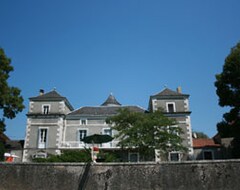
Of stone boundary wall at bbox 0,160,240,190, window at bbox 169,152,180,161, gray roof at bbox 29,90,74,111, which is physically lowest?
stone boundary wall at bbox 0,160,240,190

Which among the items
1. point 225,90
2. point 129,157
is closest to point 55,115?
point 129,157

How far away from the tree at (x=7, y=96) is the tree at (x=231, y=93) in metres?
16.2

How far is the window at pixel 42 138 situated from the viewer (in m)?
23.8

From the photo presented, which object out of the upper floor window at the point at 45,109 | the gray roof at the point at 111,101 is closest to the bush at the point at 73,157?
the upper floor window at the point at 45,109

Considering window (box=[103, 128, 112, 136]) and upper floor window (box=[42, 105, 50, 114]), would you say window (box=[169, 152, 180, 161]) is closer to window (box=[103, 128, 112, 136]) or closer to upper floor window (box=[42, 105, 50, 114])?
window (box=[103, 128, 112, 136])

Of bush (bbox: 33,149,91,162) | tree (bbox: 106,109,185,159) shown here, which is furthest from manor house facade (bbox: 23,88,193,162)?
bush (bbox: 33,149,91,162)

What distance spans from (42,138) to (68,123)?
3.01 m

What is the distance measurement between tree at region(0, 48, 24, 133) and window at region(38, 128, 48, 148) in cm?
539

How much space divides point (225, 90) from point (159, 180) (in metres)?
11.2

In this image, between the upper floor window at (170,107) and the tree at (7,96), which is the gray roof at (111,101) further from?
the tree at (7,96)

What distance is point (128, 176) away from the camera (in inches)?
384

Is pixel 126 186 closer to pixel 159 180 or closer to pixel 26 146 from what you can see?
pixel 159 180

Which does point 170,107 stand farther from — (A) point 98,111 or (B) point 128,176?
(B) point 128,176

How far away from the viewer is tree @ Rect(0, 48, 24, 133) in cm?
1830
